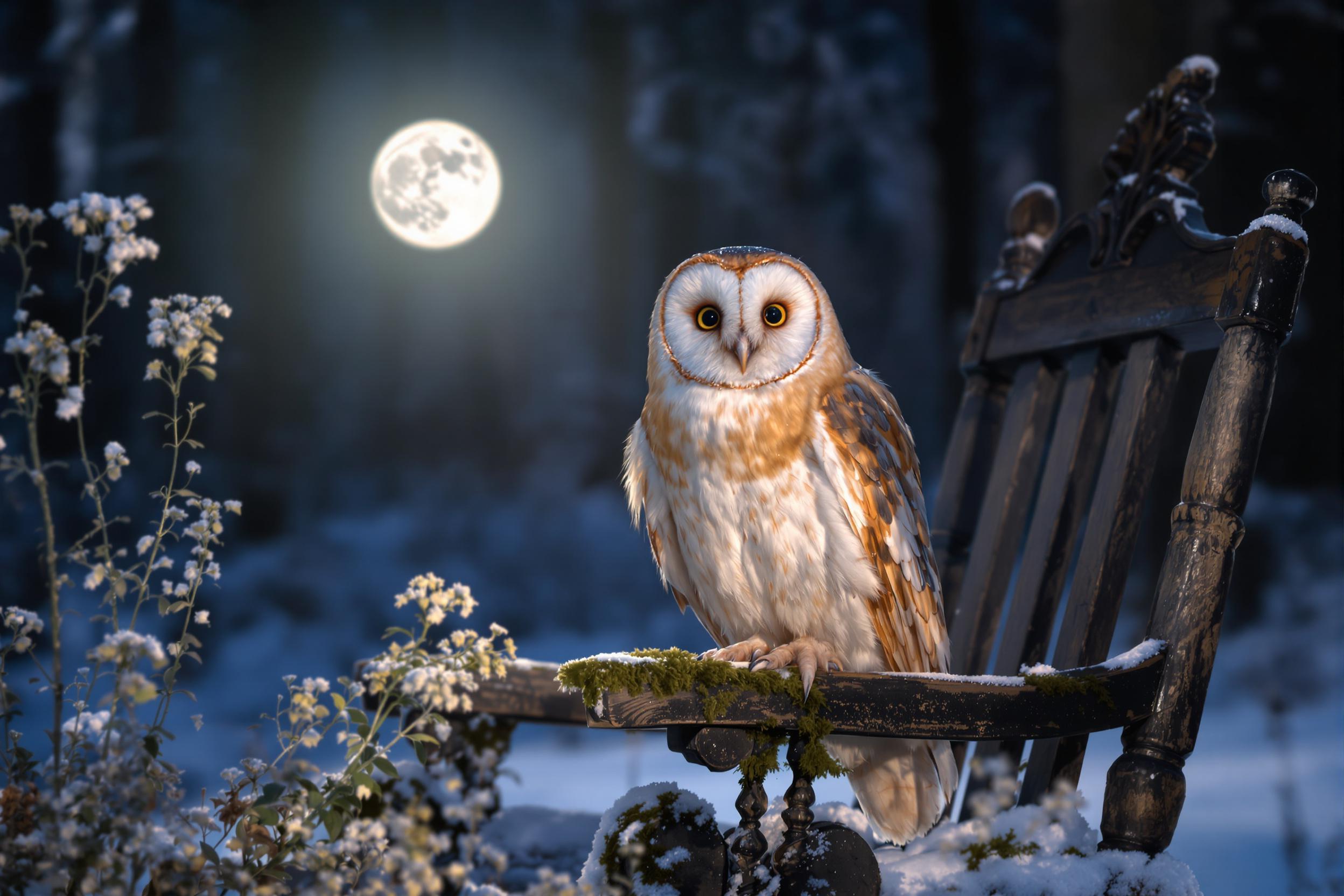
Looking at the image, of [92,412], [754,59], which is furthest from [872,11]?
[92,412]

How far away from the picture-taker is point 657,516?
4.62 feet

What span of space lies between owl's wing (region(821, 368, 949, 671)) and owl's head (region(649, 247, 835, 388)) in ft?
0.28

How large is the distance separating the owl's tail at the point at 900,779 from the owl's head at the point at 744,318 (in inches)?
19.6

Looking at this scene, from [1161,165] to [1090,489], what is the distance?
19.6 inches

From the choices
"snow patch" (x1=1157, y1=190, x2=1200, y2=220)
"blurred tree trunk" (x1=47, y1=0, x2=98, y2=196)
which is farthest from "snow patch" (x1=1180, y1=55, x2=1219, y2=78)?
"blurred tree trunk" (x1=47, y1=0, x2=98, y2=196)

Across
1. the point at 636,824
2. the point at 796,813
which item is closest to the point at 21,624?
the point at 636,824

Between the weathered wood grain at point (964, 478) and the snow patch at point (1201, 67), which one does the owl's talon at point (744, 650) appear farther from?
the snow patch at point (1201, 67)

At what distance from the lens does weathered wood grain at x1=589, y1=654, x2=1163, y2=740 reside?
3.13ft

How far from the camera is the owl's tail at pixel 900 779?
1357 mm

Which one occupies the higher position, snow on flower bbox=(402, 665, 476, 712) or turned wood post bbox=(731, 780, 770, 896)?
snow on flower bbox=(402, 665, 476, 712)

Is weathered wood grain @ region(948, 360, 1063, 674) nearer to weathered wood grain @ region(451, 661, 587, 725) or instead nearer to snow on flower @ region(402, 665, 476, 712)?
weathered wood grain @ region(451, 661, 587, 725)

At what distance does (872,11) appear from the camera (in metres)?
4.47

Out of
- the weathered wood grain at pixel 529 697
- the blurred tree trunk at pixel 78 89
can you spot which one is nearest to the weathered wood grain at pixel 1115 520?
the weathered wood grain at pixel 529 697

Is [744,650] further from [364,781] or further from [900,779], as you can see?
[364,781]
